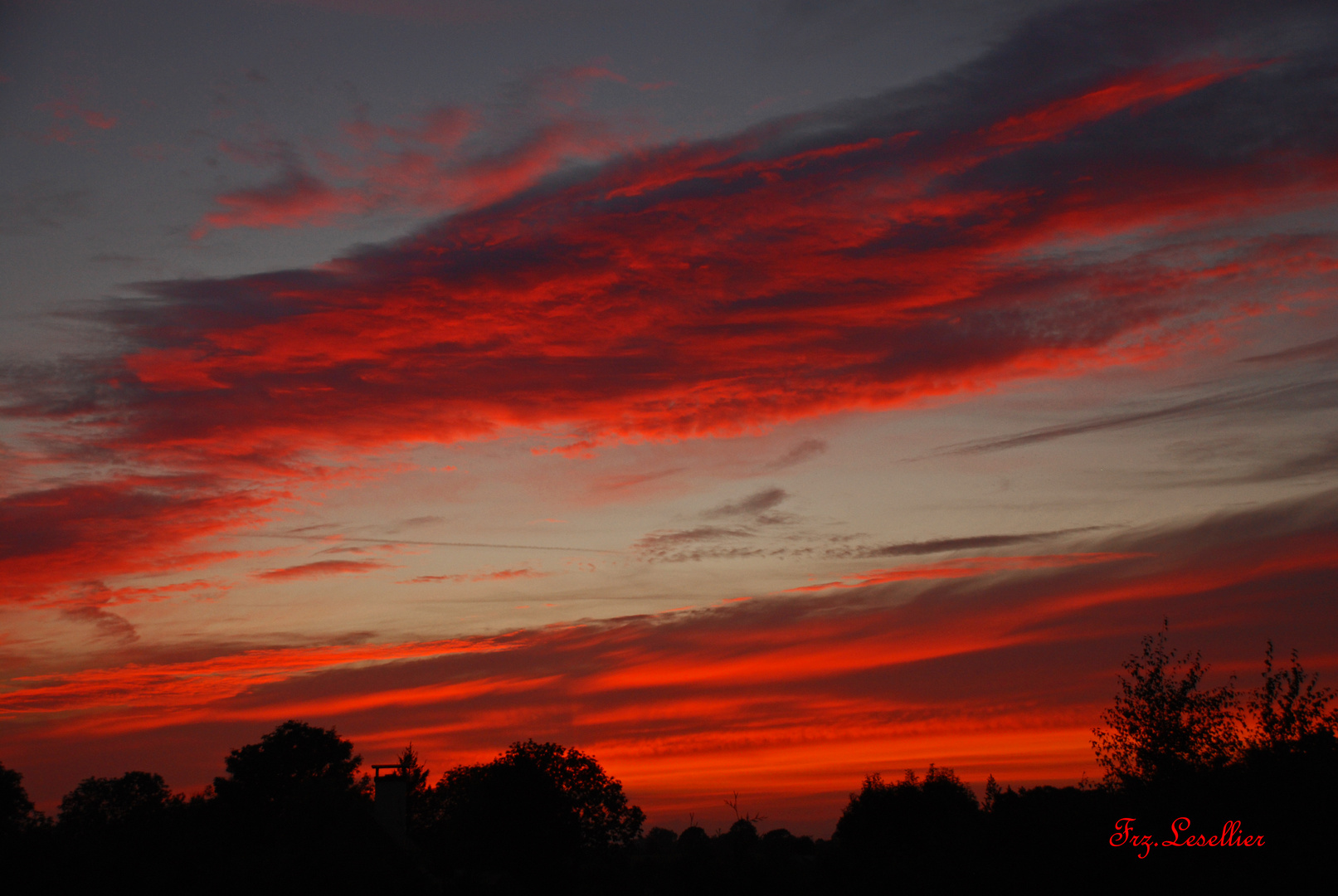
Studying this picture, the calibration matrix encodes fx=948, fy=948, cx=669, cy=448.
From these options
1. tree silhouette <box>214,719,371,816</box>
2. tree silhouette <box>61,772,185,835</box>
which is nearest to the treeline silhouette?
tree silhouette <box>214,719,371,816</box>

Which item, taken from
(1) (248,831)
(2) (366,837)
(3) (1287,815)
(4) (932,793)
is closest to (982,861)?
(3) (1287,815)

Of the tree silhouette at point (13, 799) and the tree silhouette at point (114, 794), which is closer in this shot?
the tree silhouette at point (13, 799)

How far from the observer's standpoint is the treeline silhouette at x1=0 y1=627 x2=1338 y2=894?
2814 centimetres

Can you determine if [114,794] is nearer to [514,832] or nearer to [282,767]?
[282,767]

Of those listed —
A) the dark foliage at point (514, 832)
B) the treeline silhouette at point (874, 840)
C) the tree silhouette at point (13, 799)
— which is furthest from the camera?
the tree silhouette at point (13, 799)

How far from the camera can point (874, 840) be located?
233 ft

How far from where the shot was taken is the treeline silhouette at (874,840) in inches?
1108

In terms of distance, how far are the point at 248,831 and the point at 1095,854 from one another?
247 ft

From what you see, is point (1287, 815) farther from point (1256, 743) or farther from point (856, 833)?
point (856, 833)
